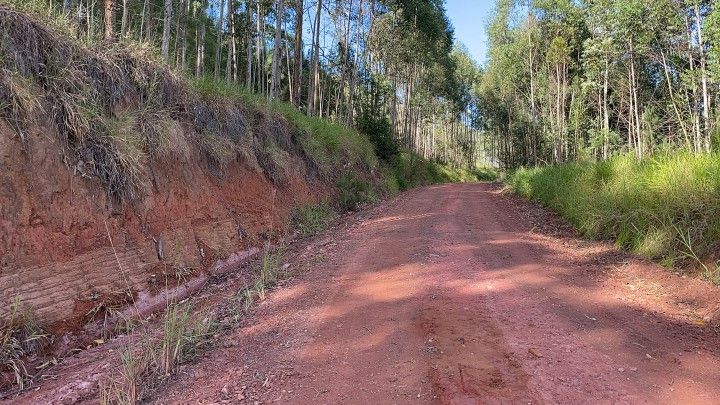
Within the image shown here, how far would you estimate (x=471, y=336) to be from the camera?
3994 mm

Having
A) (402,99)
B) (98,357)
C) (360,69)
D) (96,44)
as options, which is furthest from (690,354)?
(402,99)

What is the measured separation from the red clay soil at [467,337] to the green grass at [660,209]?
38cm

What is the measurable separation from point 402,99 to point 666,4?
83.9 ft

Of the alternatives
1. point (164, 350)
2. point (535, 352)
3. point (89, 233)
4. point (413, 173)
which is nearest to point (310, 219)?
point (89, 233)

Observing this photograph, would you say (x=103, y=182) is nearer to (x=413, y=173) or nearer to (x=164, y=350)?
(x=164, y=350)

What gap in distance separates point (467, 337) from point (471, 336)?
4 centimetres

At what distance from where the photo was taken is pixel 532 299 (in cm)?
496

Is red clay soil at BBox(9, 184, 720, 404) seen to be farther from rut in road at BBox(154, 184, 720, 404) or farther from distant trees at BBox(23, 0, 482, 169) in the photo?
distant trees at BBox(23, 0, 482, 169)

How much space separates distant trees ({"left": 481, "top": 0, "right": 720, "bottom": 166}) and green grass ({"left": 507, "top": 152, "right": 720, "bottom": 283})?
155cm

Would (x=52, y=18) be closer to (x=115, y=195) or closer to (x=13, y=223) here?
(x=115, y=195)

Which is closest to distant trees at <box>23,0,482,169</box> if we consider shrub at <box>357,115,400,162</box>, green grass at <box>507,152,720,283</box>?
shrub at <box>357,115,400,162</box>

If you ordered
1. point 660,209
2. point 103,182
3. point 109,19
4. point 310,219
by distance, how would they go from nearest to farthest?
point 103,182
point 660,209
point 109,19
point 310,219

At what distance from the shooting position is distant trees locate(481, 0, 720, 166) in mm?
12352

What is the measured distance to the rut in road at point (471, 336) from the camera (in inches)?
127
